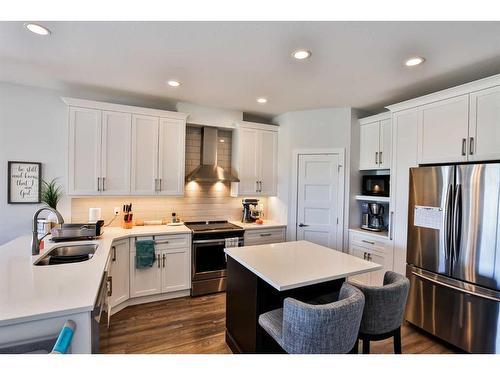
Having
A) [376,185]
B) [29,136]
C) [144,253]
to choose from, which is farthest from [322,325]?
[29,136]

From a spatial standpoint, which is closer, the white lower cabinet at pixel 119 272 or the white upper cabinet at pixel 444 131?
the white upper cabinet at pixel 444 131

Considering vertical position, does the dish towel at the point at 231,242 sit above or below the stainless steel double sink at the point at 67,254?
below

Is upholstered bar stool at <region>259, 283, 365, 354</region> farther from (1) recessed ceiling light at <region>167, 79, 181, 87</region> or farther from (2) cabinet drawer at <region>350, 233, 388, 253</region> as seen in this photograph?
(1) recessed ceiling light at <region>167, 79, 181, 87</region>

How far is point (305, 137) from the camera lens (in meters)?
3.82

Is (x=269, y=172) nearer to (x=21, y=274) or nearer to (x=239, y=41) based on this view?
(x=239, y=41)

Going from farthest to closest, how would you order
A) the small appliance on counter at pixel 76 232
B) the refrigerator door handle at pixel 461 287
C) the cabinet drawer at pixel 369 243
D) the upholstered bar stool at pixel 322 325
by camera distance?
the cabinet drawer at pixel 369 243 < the small appliance on counter at pixel 76 232 < the refrigerator door handle at pixel 461 287 < the upholstered bar stool at pixel 322 325

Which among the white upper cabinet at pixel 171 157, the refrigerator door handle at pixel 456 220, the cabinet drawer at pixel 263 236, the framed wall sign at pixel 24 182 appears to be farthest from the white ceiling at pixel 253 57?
the cabinet drawer at pixel 263 236

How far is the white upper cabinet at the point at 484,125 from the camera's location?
2156 mm

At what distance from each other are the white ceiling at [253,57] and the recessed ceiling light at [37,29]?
0.05m

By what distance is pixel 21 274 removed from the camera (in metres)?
1.62

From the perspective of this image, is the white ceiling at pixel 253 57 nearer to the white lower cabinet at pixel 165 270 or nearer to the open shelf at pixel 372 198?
the open shelf at pixel 372 198
